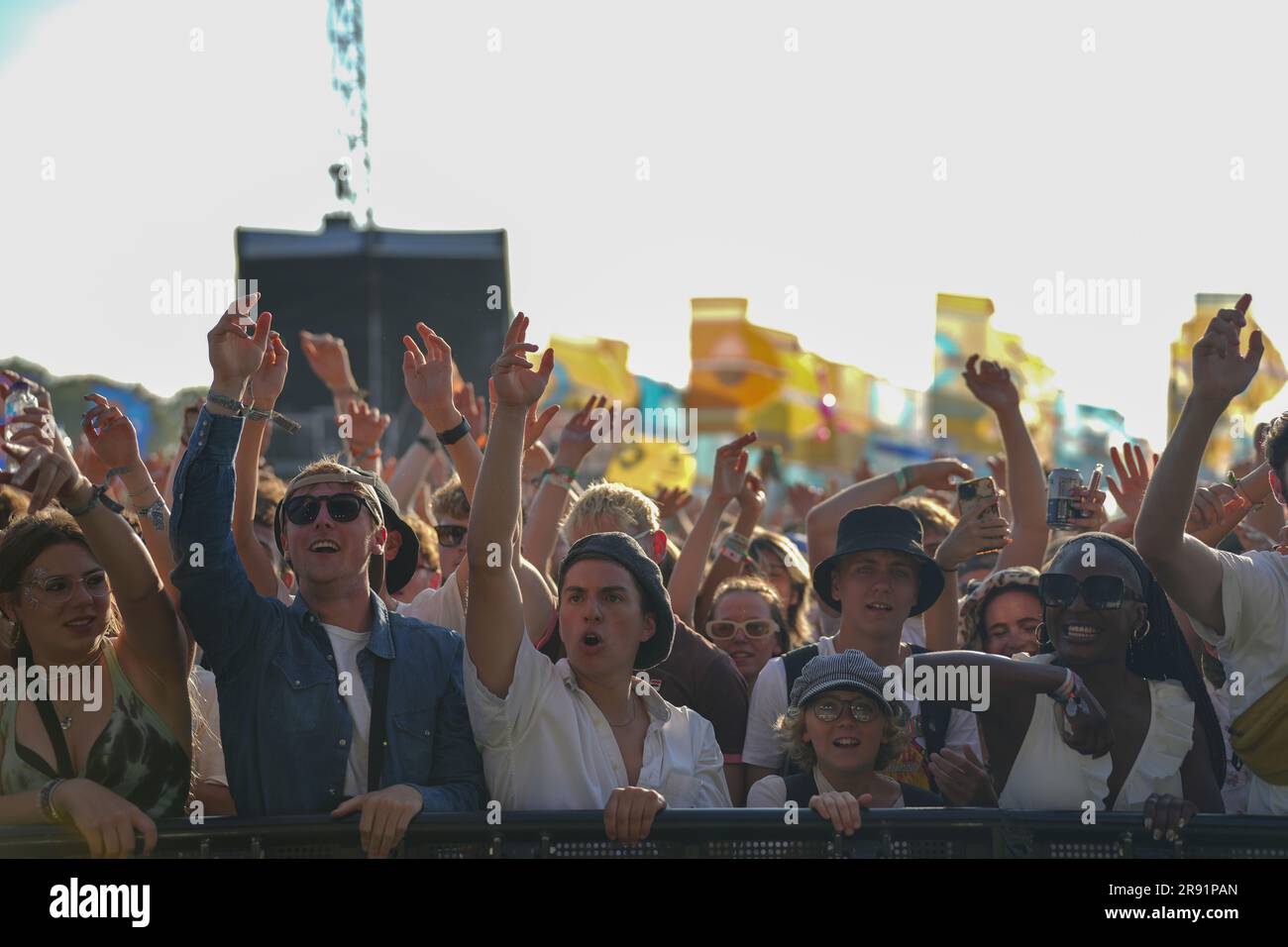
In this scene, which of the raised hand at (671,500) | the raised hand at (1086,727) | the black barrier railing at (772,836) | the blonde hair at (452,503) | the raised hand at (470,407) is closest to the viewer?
the black barrier railing at (772,836)

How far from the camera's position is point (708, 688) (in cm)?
509

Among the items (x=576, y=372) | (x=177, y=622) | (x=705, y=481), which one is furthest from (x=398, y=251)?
(x=177, y=622)

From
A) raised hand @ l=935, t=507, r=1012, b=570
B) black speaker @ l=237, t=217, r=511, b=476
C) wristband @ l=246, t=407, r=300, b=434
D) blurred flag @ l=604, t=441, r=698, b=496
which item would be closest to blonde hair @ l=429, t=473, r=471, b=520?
wristband @ l=246, t=407, r=300, b=434

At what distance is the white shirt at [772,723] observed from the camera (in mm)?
4754

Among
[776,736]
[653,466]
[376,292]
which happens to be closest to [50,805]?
[776,736]

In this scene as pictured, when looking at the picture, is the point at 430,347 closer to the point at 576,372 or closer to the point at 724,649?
the point at 724,649

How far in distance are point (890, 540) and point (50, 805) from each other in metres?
2.66

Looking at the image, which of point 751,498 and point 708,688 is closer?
point 708,688

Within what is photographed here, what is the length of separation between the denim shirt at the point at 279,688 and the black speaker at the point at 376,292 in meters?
14.5

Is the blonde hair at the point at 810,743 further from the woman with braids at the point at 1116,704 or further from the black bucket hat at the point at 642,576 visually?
the black bucket hat at the point at 642,576

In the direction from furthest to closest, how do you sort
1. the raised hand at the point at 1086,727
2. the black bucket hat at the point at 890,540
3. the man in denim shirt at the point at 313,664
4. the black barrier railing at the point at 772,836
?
1. the black bucket hat at the point at 890,540
2. the raised hand at the point at 1086,727
3. the man in denim shirt at the point at 313,664
4. the black barrier railing at the point at 772,836

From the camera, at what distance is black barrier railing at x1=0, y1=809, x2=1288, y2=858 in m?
3.71

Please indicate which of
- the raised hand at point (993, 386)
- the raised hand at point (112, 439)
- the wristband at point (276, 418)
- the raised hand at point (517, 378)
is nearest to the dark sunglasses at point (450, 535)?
the wristband at point (276, 418)

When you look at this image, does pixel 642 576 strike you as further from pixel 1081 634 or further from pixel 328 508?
pixel 1081 634
